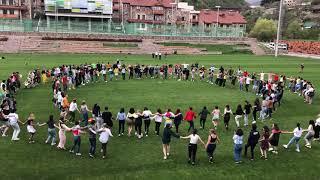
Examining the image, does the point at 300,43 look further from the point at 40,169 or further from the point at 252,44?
the point at 40,169

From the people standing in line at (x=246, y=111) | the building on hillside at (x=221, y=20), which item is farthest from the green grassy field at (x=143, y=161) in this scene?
the building on hillside at (x=221, y=20)

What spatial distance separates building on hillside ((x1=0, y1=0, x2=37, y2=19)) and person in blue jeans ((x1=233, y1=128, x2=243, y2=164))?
9591 cm

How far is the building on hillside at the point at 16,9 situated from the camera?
4013 inches

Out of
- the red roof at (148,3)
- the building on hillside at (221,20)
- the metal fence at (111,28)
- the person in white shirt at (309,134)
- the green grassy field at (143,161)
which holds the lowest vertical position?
the green grassy field at (143,161)

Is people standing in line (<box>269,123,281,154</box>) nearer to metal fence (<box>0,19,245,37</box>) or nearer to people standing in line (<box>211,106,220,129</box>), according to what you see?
people standing in line (<box>211,106,220,129</box>)

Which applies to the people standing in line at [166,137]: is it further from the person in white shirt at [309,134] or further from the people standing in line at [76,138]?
the person in white shirt at [309,134]

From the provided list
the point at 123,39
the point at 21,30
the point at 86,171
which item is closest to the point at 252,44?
the point at 123,39

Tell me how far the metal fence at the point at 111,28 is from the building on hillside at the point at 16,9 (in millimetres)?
25038

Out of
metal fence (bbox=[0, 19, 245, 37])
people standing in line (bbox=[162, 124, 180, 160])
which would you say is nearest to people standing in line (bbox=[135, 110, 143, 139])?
people standing in line (bbox=[162, 124, 180, 160])

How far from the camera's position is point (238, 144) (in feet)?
53.5

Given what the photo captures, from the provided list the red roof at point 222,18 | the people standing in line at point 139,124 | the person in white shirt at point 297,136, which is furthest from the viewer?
the red roof at point 222,18

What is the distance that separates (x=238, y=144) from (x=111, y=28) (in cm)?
7403

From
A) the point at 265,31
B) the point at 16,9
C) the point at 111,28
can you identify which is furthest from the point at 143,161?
the point at 265,31

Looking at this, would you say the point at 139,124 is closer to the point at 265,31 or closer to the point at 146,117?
the point at 146,117
